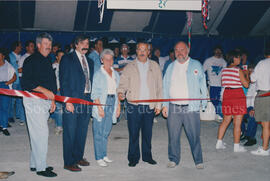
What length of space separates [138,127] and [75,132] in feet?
3.12

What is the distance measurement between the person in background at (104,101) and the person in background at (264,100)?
7.97ft

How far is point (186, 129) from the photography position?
4836mm

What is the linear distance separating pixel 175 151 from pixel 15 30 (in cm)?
748

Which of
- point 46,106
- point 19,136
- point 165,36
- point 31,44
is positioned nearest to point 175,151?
point 46,106

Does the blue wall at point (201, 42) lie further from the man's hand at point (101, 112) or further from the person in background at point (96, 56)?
the man's hand at point (101, 112)

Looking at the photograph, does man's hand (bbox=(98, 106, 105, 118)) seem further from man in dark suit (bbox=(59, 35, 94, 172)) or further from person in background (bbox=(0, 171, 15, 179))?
person in background (bbox=(0, 171, 15, 179))

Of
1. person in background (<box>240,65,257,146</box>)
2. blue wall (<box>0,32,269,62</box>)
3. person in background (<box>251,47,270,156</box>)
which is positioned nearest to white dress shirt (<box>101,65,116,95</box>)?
person in background (<box>251,47,270,156</box>)

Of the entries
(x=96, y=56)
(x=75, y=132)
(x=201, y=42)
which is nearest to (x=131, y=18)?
(x=201, y=42)

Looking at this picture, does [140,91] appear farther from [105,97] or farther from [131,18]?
[131,18]

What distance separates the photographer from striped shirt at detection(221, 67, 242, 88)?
18.4 ft

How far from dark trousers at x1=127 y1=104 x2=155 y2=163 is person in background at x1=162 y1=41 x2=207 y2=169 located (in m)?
0.30

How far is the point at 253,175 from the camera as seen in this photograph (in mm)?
4500

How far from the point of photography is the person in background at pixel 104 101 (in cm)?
479

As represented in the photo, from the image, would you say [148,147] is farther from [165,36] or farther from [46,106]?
[165,36]
